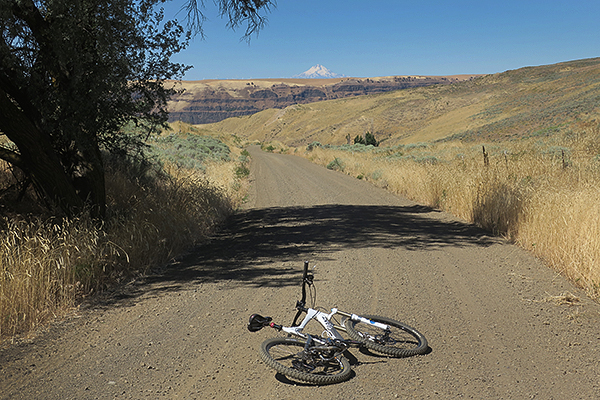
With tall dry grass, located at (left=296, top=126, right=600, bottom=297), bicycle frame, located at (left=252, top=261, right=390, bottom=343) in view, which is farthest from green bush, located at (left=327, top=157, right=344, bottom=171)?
bicycle frame, located at (left=252, top=261, right=390, bottom=343)

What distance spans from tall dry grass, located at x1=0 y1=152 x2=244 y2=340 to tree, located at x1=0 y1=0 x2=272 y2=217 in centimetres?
80

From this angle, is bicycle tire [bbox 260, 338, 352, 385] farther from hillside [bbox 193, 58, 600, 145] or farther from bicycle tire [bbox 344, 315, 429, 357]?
hillside [bbox 193, 58, 600, 145]

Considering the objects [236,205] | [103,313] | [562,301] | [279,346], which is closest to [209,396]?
[279,346]

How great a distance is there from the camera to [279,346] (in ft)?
13.1

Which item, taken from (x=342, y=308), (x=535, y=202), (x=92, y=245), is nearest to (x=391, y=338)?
(x=342, y=308)

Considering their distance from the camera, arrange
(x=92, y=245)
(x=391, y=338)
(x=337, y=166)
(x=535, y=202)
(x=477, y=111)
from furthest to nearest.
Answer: (x=477, y=111)
(x=337, y=166)
(x=535, y=202)
(x=92, y=245)
(x=391, y=338)

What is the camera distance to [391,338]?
168 inches

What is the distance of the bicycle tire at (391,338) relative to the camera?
13.3ft

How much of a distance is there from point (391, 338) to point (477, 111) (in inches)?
2989

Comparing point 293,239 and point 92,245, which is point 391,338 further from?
point 293,239

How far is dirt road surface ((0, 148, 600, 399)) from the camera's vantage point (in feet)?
11.7

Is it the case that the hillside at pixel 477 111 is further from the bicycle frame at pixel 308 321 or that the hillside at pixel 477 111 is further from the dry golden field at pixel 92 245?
the bicycle frame at pixel 308 321

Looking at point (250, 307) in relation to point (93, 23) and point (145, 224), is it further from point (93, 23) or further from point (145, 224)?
point (93, 23)

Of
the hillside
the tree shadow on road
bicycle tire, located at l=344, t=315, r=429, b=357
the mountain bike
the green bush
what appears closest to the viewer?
the mountain bike
